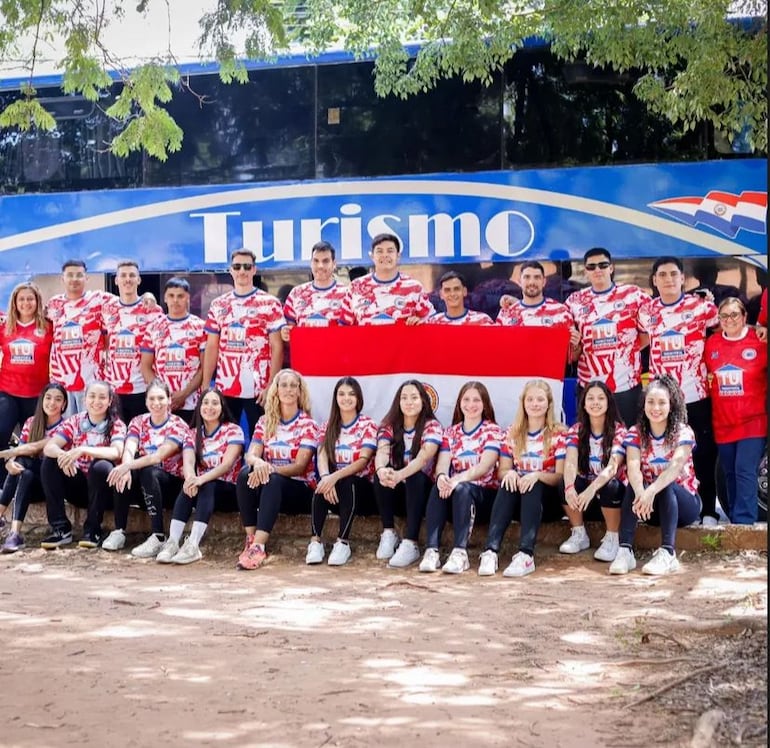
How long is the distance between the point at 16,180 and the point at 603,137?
5496 mm

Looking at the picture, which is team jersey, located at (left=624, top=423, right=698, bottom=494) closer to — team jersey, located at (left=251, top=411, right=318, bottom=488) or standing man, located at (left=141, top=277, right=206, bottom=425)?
team jersey, located at (left=251, top=411, right=318, bottom=488)

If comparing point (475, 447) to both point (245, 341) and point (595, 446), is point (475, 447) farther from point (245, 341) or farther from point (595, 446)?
point (245, 341)

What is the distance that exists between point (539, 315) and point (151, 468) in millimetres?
3104

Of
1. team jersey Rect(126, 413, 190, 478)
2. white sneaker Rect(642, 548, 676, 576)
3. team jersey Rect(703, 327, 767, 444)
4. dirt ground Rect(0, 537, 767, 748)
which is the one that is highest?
team jersey Rect(703, 327, 767, 444)

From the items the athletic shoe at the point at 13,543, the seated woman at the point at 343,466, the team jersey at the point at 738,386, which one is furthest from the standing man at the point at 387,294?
the athletic shoe at the point at 13,543

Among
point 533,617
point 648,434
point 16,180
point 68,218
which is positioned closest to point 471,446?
point 648,434

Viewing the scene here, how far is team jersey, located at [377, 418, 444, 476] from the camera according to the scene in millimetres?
8062

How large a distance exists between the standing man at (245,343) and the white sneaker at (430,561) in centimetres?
190

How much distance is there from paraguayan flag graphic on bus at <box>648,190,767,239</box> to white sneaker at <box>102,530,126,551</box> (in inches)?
198

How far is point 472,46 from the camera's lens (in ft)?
29.9

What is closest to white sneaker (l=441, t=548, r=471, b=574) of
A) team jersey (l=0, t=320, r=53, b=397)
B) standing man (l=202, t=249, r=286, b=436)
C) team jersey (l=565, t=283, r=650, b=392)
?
team jersey (l=565, t=283, r=650, b=392)

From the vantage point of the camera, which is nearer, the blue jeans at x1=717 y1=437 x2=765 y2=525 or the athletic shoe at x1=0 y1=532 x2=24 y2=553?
the blue jeans at x1=717 y1=437 x2=765 y2=525

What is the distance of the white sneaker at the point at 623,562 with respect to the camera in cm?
745

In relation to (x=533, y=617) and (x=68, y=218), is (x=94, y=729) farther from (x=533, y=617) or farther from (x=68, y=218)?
(x=68, y=218)
